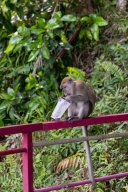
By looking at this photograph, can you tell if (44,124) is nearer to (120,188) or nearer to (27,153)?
(27,153)

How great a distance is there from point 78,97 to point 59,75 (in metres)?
2.89

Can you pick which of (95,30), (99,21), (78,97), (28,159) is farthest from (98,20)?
(28,159)

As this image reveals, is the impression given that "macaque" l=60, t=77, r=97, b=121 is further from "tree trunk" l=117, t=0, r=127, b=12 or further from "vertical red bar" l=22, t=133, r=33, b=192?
"tree trunk" l=117, t=0, r=127, b=12

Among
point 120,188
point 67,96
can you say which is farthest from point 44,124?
point 120,188

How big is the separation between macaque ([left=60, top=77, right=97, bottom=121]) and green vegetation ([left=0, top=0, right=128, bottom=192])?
905 mm

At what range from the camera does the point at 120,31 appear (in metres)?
6.90

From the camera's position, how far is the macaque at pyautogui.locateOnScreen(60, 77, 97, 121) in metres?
3.89

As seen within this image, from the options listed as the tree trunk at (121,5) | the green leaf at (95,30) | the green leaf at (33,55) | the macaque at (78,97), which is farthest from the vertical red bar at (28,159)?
the tree trunk at (121,5)

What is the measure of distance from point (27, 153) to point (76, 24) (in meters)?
4.52

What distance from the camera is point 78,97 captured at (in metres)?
3.93

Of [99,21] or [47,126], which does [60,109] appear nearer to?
[47,126]

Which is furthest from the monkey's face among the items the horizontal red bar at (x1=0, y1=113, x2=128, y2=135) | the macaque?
the horizontal red bar at (x1=0, y1=113, x2=128, y2=135)

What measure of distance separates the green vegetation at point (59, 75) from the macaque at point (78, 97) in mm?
905

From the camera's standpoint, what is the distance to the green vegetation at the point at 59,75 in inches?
203
